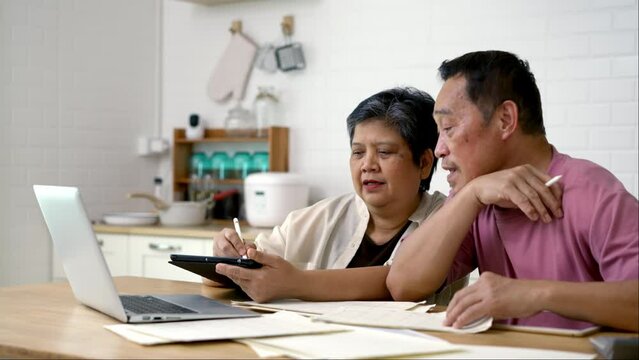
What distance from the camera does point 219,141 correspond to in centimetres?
475

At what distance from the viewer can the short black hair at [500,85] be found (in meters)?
1.94

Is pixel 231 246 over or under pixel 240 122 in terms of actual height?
under

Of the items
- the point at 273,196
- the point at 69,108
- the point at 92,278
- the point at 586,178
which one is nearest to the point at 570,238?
the point at 586,178

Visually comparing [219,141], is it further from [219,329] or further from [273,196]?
[219,329]

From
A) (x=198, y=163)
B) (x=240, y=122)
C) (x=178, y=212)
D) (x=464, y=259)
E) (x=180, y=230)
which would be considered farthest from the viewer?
(x=198, y=163)

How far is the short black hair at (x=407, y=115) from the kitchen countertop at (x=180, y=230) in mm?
1533

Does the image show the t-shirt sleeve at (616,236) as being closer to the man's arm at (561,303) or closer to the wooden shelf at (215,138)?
the man's arm at (561,303)

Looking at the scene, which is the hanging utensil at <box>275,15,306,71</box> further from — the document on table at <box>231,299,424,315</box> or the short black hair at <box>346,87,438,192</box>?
the document on table at <box>231,299,424,315</box>

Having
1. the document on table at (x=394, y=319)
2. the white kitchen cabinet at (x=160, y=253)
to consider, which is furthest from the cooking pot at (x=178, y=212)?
the document on table at (x=394, y=319)

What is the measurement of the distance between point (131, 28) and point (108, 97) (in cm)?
44

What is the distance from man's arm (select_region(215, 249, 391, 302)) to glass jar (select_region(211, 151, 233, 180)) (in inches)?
109

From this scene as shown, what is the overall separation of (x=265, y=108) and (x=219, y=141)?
0.38 m

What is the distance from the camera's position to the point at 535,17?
382cm

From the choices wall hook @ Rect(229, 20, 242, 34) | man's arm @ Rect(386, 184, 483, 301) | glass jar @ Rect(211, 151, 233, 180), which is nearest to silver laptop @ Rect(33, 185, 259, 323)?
man's arm @ Rect(386, 184, 483, 301)
